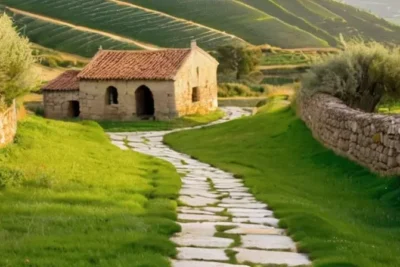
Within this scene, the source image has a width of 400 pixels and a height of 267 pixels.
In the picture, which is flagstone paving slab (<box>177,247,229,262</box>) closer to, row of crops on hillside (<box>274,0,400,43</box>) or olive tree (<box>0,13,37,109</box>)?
olive tree (<box>0,13,37,109</box>)

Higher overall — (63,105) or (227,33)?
(227,33)

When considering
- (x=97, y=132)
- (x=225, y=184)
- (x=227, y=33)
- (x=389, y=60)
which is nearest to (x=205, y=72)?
(x=97, y=132)

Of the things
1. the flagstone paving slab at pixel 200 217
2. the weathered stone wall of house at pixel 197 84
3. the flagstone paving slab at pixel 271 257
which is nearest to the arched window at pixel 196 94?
the weathered stone wall of house at pixel 197 84

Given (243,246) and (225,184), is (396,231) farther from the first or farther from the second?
(225,184)

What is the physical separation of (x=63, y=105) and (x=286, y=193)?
86.3 ft

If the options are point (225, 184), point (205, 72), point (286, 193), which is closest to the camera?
point (286, 193)

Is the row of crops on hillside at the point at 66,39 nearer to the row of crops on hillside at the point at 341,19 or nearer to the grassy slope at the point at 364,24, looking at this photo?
the grassy slope at the point at 364,24

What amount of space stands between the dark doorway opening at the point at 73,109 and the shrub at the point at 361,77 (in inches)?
756

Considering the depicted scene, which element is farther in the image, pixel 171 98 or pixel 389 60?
pixel 171 98

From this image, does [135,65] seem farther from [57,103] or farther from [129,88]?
[57,103]

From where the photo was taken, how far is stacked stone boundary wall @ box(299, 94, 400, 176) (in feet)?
39.0

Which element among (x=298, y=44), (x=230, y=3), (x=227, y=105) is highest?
(x=230, y=3)

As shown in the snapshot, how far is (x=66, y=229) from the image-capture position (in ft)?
25.5

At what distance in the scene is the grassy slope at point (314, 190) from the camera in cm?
770
